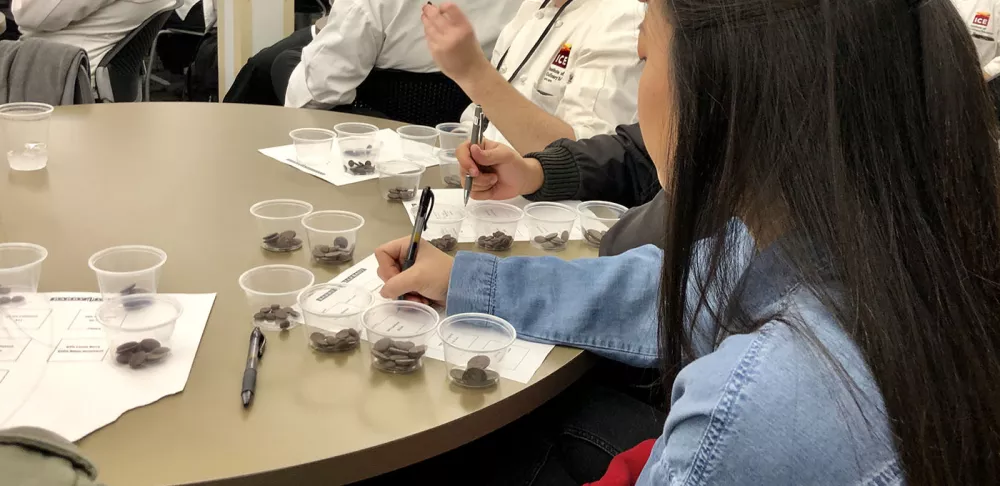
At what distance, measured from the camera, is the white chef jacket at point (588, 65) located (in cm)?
187

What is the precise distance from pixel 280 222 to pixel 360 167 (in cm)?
36

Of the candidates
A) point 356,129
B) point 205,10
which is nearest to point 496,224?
point 356,129

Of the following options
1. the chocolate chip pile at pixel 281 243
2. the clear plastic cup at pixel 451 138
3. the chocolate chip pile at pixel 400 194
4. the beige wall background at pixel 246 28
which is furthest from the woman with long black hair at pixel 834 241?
the beige wall background at pixel 246 28

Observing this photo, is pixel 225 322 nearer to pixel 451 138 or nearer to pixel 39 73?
pixel 451 138

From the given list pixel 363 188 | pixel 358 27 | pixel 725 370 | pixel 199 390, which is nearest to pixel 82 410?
pixel 199 390

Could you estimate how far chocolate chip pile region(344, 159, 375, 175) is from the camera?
63.5 inches

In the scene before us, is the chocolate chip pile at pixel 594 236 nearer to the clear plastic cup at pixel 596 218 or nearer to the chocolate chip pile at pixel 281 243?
the clear plastic cup at pixel 596 218

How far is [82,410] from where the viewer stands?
81 cm

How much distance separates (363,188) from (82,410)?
80 centimetres

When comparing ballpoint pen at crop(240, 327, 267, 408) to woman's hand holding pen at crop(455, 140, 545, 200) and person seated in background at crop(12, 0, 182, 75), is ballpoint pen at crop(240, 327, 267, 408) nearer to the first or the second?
woman's hand holding pen at crop(455, 140, 545, 200)

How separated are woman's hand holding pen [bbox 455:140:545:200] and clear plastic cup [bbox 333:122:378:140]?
1.01ft

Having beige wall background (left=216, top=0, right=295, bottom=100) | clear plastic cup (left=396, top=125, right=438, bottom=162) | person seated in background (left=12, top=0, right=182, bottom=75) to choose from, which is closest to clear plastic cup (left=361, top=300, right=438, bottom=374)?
clear plastic cup (left=396, top=125, right=438, bottom=162)

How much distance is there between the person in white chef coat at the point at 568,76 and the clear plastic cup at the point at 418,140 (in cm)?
15

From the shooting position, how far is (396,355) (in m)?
0.93
